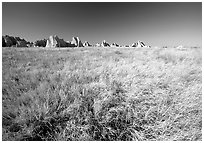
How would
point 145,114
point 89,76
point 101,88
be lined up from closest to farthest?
point 145,114 < point 101,88 < point 89,76

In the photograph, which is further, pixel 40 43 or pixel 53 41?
pixel 40 43

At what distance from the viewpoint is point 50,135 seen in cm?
170

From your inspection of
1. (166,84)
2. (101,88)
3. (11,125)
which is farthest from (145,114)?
(11,125)

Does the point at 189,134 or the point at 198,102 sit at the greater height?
the point at 198,102

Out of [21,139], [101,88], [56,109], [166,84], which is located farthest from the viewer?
[166,84]

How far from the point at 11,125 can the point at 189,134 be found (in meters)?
2.88

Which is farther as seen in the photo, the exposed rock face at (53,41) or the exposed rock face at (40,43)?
the exposed rock face at (40,43)

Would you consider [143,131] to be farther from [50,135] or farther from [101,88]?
[50,135]

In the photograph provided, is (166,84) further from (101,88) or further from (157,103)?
(101,88)

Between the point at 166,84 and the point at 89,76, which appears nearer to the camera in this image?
the point at 166,84

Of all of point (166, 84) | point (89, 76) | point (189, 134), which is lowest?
point (189, 134)

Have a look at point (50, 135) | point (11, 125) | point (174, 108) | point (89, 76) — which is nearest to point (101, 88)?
point (89, 76)

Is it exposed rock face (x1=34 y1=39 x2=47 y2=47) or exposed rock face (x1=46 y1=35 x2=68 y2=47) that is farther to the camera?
exposed rock face (x1=34 y1=39 x2=47 y2=47)

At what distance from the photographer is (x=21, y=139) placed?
1.65 meters
